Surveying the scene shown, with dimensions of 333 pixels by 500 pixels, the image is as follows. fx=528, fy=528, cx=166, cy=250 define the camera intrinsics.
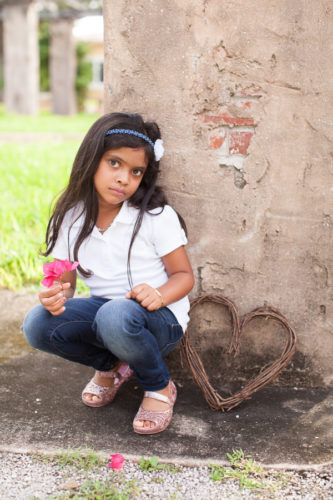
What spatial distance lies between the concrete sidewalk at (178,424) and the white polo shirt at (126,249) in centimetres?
40

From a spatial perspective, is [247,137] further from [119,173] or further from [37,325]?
[37,325]

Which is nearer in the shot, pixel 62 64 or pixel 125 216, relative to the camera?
pixel 125 216

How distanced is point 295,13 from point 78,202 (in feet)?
3.64

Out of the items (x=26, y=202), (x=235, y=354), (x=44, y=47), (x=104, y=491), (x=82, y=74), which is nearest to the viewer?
(x=104, y=491)

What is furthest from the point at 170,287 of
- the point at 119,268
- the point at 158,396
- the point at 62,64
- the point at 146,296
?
the point at 62,64

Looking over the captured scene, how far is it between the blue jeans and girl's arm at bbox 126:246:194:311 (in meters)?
0.04

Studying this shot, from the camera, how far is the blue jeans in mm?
1871

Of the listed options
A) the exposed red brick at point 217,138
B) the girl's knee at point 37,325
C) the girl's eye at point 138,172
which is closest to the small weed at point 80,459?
the girl's knee at point 37,325

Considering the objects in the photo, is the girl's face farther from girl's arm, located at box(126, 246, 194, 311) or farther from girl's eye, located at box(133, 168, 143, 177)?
girl's arm, located at box(126, 246, 194, 311)

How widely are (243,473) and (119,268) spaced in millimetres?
874

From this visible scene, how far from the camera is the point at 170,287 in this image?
2.01 meters

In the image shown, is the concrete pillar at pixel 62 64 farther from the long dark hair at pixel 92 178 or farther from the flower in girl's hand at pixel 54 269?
the flower in girl's hand at pixel 54 269

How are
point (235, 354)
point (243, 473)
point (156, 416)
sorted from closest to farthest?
point (243, 473)
point (156, 416)
point (235, 354)

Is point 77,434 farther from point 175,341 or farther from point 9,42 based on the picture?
point 9,42
